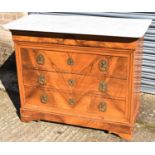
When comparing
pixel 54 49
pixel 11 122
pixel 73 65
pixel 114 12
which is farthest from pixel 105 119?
pixel 114 12

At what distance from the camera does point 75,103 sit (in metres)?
3.66

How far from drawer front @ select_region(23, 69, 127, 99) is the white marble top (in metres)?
0.47

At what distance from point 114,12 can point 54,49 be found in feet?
4.09

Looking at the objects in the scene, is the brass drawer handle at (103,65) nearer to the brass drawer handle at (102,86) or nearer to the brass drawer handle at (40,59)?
the brass drawer handle at (102,86)

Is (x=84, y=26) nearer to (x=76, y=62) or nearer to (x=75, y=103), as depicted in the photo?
(x=76, y=62)

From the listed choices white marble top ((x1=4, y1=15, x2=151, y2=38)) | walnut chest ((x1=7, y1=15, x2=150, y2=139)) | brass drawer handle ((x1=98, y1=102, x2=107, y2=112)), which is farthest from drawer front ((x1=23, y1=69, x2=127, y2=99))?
white marble top ((x1=4, y1=15, x2=151, y2=38))

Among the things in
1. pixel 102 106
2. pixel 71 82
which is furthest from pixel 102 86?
pixel 71 82

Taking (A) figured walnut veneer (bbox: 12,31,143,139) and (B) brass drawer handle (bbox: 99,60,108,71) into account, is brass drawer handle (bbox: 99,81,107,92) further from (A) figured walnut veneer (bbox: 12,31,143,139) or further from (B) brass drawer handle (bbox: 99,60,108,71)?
(B) brass drawer handle (bbox: 99,60,108,71)

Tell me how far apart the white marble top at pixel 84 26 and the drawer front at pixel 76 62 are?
0.24 meters

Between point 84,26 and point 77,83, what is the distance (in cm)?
58

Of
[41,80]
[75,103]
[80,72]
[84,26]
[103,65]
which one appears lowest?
[75,103]

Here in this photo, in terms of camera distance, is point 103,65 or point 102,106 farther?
point 102,106
